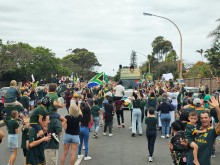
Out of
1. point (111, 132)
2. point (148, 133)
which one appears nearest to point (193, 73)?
point (111, 132)

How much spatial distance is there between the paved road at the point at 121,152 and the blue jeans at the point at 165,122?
39 centimetres

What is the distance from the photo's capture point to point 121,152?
10.5 metres

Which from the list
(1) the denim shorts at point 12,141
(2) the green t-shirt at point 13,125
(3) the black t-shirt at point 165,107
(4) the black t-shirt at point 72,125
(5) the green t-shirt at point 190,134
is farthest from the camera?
(3) the black t-shirt at point 165,107

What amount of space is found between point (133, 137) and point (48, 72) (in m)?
Result: 45.6

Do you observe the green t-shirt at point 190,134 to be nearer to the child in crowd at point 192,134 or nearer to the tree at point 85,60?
the child in crowd at point 192,134

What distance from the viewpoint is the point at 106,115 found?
44.3 feet

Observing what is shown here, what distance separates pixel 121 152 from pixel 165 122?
121 inches

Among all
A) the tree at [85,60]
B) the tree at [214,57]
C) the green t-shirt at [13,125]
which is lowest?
the green t-shirt at [13,125]

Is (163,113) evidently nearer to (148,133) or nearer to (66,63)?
(148,133)

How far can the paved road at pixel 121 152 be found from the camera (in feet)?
30.9

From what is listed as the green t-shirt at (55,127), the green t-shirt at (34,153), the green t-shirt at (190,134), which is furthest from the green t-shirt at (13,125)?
the green t-shirt at (190,134)

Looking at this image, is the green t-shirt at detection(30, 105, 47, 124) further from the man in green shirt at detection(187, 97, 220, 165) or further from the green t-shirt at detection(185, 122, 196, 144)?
the man in green shirt at detection(187, 97, 220, 165)

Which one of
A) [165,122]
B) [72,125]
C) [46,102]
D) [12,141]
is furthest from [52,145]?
[165,122]

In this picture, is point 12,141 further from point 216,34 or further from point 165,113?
point 216,34
